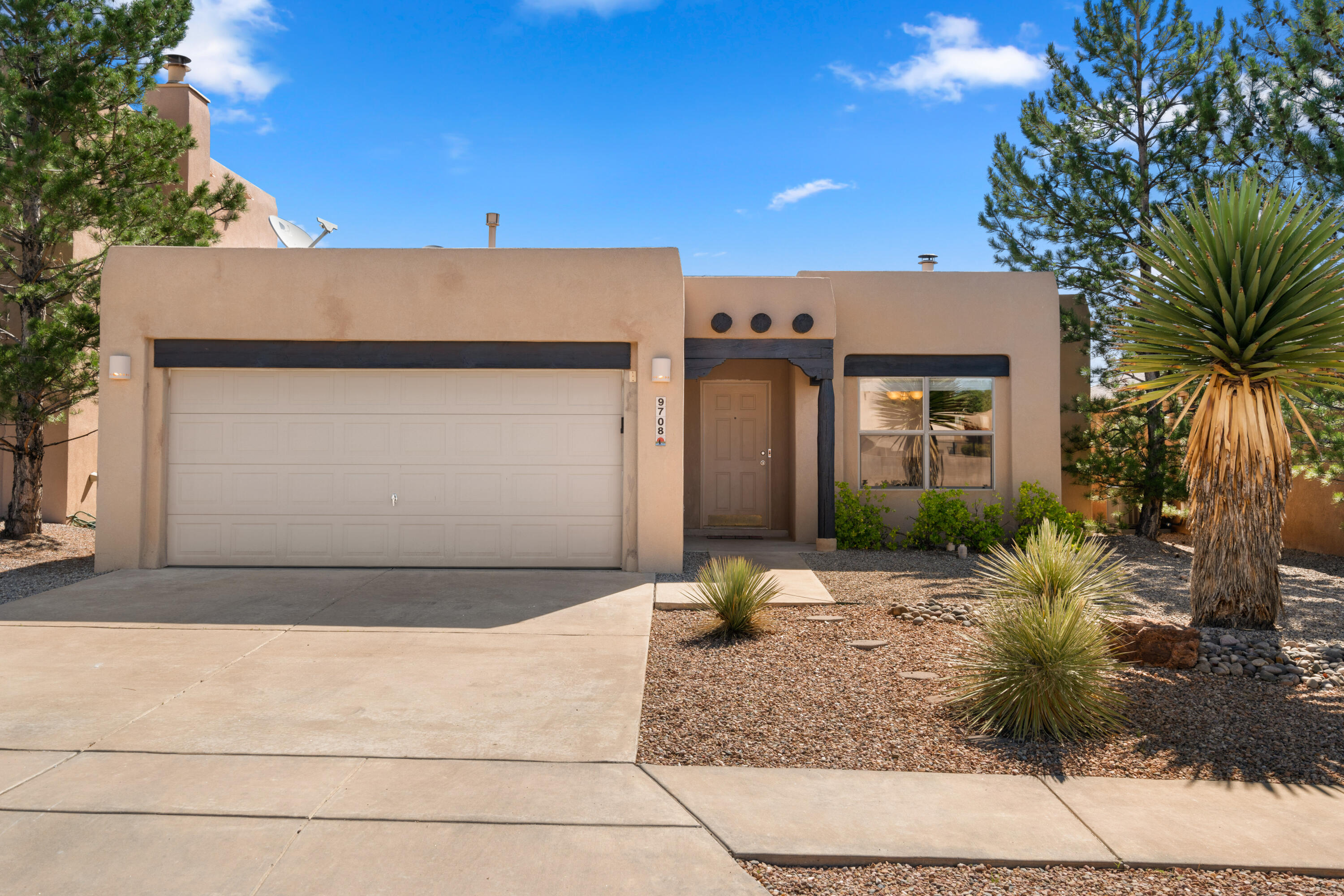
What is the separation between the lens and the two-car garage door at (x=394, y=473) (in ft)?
31.1

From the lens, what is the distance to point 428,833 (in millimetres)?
3385

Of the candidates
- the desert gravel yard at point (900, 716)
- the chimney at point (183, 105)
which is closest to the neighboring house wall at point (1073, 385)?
the desert gravel yard at point (900, 716)

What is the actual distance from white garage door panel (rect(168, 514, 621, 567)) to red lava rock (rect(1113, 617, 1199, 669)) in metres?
5.27

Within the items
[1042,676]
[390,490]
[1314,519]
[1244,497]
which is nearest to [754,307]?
[390,490]

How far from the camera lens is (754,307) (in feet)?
37.3

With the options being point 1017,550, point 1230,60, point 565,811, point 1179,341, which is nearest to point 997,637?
point 1017,550

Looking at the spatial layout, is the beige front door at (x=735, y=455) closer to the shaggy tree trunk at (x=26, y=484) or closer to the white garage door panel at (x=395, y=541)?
the white garage door panel at (x=395, y=541)

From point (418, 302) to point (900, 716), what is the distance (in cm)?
685

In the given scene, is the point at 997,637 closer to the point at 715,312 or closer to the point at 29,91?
the point at 715,312

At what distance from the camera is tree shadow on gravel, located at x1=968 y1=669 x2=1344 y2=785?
4125 millimetres

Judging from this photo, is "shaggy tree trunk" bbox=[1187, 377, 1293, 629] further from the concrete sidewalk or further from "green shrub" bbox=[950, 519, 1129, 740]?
the concrete sidewalk

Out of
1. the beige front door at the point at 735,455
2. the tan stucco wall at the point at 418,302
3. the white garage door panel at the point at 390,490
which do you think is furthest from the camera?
the beige front door at the point at 735,455

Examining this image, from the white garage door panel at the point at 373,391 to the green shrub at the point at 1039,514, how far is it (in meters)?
6.17

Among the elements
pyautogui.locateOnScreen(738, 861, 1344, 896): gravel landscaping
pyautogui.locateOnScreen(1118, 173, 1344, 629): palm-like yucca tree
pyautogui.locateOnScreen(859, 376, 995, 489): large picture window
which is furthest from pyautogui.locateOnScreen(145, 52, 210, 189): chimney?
pyautogui.locateOnScreen(738, 861, 1344, 896): gravel landscaping
